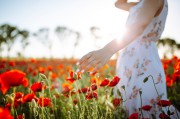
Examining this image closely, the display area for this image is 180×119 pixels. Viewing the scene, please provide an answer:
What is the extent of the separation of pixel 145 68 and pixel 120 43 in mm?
665

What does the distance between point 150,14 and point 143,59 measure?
1.93 feet

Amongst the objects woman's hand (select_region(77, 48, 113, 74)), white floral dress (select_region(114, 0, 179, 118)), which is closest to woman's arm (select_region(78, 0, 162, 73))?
woman's hand (select_region(77, 48, 113, 74))

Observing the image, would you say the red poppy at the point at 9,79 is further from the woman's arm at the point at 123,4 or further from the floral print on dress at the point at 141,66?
the woman's arm at the point at 123,4

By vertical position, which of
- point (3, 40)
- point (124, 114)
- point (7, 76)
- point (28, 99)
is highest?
point (3, 40)

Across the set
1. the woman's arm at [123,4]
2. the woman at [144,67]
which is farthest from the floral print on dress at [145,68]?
the woman's arm at [123,4]

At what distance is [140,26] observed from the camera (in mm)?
1417

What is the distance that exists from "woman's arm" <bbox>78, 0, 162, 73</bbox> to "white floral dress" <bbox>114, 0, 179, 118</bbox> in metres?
0.37

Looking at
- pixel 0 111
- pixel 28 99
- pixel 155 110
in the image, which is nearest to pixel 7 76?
pixel 0 111

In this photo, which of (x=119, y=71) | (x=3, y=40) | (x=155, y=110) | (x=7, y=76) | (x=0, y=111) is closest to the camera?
(x=0, y=111)

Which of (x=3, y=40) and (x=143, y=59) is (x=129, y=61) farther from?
(x=3, y=40)

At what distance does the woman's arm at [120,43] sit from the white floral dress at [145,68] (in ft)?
1.20

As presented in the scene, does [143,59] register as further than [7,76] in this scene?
Yes

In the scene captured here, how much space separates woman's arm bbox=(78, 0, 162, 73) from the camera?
1310 millimetres

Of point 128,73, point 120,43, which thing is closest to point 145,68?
point 128,73
